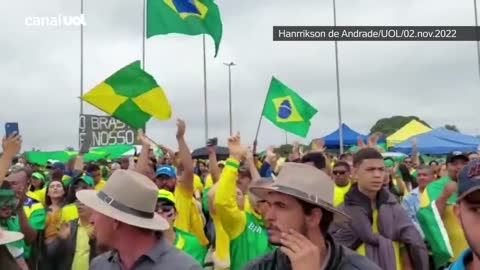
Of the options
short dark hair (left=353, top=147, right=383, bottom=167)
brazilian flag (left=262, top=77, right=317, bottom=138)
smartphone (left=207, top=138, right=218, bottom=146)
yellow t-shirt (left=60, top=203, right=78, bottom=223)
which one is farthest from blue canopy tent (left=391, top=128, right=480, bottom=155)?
short dark hair (left=353, top=147, right=383, bottom=167)

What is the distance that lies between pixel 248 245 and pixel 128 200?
176 cm

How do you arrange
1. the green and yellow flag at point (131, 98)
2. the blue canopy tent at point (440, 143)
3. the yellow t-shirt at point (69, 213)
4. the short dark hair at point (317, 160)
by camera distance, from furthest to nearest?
the blue canopy tent at point (440, 143)
the green and yellow flag at point (131, 98)
the short dark hair at point (317, 160)
the yellow t-shirt at point (69, 213)

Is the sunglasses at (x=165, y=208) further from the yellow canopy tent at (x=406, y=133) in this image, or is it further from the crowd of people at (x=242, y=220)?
the yellow canopy tent at (x=406, y=133)

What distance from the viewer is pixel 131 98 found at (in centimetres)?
832

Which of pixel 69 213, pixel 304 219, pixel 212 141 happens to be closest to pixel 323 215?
pixel 304 219

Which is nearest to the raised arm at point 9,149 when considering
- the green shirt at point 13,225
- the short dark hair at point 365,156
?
the green shirt at point 13,225

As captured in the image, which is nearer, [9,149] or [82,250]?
[9,149]

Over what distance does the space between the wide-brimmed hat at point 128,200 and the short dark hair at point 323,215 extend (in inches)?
32.2

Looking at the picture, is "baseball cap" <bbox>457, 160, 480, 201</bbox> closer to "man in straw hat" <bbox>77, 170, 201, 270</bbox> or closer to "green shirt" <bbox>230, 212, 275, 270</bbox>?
"man in straw hat" <bbox>77, 170, 201, 270</bbox>

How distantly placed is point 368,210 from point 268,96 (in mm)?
8554

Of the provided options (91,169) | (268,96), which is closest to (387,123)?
(268,96)

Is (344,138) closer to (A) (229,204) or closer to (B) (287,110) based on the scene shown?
(B) (287,110)

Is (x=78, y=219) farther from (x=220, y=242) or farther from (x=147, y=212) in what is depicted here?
(x=147, y=212)

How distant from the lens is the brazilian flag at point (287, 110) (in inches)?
515
